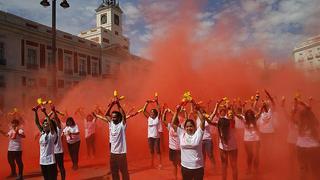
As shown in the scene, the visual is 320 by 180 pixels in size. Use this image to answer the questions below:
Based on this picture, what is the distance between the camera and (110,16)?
46.3 m

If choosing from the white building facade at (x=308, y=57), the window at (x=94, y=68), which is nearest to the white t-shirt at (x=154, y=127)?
the white building facade at (x=308, y=57)

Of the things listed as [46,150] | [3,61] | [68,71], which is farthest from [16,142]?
[68,71]

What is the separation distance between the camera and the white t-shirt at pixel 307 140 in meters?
6.64

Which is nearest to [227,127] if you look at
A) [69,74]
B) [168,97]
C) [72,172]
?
[72,172]

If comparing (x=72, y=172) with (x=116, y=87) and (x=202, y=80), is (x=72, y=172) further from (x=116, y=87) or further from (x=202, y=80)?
(x=116, y=87)

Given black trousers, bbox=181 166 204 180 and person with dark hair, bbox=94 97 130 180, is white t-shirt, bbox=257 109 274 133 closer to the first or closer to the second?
person with dark hair, bbox=94 97 130 180

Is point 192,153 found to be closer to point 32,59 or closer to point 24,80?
point 24,80

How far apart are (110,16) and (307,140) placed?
42.1 metres

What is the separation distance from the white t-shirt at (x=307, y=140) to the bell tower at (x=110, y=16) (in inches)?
1589

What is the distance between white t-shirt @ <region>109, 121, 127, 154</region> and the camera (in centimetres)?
615

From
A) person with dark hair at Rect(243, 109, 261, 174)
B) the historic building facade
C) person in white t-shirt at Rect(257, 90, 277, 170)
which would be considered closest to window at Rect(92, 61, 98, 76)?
the historic building facade

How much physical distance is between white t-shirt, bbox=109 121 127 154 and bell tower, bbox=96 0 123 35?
132 feet

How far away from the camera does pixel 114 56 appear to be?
135 ft

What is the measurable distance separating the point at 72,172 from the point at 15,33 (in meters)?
21.7
